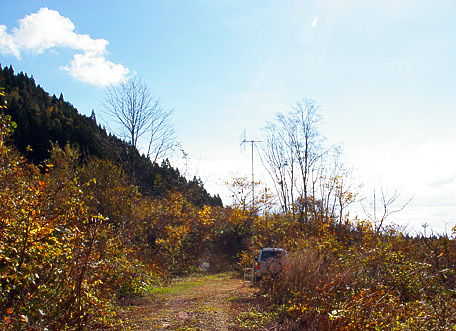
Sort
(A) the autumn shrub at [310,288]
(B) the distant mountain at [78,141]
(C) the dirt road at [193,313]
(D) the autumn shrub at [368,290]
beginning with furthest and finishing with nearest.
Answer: (B) the distant mountain at [78,141]
(C) the dirt road at [193,313]
(A) the autumn shrub at [310,288]
(D) the autumn shrub at [368,290]

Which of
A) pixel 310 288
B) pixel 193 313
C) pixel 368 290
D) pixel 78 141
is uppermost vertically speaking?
pixel 78 141

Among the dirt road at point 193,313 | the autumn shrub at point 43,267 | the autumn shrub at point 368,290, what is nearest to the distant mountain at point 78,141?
the dirt road at point 193,313

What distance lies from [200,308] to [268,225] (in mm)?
15994

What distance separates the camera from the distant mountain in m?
24.1

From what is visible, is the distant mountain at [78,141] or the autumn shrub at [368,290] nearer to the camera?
the autumn shrub at [368,290]

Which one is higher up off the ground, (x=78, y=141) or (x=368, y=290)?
(x=78, y=141)

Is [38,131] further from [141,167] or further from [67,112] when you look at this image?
[141,167]

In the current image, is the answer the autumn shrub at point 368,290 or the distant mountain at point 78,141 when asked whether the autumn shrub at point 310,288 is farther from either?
the distant mountain at point 78,141

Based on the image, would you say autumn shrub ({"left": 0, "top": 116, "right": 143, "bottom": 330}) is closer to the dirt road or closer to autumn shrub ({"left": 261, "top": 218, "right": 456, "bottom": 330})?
the dirt road

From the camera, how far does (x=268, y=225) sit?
24.9 metres

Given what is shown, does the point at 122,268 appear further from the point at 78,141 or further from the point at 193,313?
the point at 78,141

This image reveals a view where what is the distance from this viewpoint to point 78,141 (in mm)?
33531

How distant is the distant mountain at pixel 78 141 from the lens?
79.0 ft

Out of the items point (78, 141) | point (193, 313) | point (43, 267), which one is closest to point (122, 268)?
point (193, 313)
